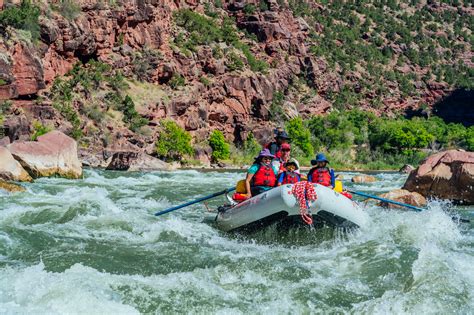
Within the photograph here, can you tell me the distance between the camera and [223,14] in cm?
7131

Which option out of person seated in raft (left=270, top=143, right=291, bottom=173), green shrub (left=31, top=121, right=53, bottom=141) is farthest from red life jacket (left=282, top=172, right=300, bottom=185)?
green shrub (left=31, top=121, right=53, bottom=141)

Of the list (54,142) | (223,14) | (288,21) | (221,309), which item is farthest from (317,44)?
(221,309)

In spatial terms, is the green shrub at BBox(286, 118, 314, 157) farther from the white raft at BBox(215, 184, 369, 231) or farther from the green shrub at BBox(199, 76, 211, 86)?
the white raft at BBox(215, 184, 369, 231)

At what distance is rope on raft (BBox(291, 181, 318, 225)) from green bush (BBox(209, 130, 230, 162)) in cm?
4078

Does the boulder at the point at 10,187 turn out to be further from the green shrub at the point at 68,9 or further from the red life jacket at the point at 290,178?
the green shrub at the point at 68,9

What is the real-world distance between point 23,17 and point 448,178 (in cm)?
3424

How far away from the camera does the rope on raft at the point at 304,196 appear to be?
7.55m

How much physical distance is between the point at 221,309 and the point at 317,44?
77.7 metres

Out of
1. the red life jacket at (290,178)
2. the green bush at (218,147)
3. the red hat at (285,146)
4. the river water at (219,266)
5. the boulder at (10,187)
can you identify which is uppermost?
the red hat at (285,146)

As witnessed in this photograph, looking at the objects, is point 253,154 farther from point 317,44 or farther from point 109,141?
point 317,44

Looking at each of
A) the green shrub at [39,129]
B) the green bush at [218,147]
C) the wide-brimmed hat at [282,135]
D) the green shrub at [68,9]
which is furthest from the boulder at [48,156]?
the green bush at [218,147]

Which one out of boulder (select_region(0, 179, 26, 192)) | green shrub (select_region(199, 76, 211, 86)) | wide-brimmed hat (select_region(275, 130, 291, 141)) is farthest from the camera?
green shrub (select_region(199, 76, 211, 86))

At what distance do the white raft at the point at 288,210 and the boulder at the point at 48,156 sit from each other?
10479 mm

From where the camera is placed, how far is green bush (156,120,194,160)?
4388 cm
